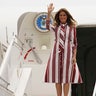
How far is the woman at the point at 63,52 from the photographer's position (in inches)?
178

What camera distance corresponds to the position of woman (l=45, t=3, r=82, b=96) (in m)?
4.52

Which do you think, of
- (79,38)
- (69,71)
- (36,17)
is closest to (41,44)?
(36,17)

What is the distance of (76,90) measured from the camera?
6.69 metres

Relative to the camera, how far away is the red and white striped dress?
14.9ft

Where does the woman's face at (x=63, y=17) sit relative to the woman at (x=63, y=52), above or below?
above

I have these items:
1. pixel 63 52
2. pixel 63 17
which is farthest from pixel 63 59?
pixel 63 17

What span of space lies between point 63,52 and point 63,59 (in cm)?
7

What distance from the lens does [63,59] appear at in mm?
4609

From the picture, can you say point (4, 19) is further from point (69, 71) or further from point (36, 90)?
point (69, 71)

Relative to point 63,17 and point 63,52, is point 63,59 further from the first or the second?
point 63,17

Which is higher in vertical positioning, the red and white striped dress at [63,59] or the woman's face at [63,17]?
the woman's face at [63,17]

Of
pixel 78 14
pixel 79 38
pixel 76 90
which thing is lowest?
pixel 76 90

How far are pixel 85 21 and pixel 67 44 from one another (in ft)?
5.93

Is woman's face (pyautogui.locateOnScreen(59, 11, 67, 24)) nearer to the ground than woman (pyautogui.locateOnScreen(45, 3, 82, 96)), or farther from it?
farther from it
